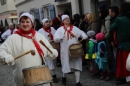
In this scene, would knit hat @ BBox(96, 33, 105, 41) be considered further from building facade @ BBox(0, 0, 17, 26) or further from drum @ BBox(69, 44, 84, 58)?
building facade @ BBox(0, 0, 17, 26)

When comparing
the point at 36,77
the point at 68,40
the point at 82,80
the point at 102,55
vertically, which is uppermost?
the point at 68,40

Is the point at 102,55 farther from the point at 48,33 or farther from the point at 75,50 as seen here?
the point at 48,33

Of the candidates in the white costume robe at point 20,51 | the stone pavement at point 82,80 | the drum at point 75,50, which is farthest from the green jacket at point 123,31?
the white costume robe at point 20,51

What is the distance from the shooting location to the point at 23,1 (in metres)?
21.3

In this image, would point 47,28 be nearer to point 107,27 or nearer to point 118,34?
point 107,27

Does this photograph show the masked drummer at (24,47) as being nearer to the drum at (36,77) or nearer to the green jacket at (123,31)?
the drum at (36,77)

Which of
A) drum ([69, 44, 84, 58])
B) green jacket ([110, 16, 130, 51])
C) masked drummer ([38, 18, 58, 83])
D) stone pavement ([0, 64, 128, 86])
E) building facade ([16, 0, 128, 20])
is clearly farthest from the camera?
building facade ([16, 0, 128, 20])

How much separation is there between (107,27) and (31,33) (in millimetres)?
3113

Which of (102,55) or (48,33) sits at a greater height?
(48,33)

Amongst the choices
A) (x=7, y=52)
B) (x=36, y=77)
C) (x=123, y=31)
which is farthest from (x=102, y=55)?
(x=36, y=77)

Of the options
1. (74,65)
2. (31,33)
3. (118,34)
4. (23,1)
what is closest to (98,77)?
(74,65)

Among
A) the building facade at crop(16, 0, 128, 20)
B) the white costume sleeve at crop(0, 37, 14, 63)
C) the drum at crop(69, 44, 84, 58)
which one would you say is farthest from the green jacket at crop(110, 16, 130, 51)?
the building facade at crop(16, 0, 128, 20)

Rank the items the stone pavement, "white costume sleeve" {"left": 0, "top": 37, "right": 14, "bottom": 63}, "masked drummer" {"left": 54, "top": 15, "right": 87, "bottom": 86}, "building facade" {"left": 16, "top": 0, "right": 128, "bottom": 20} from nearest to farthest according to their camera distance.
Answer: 1. "white costume sleeve" {"left": 0, "top": 37, "right": 14, "bottom": 63}
2. "masked drummer" {"left": 54, "top": 15, "right": 87, "bottom": 86}
3. the stone pavement
4. "building facade" {"left": 16, "top": 0, "right": 128, "bottom": 20}

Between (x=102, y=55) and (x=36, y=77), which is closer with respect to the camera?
(x=36, y=77)
